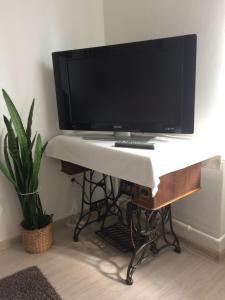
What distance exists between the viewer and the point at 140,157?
1.46 meters

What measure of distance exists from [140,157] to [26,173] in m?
0.91

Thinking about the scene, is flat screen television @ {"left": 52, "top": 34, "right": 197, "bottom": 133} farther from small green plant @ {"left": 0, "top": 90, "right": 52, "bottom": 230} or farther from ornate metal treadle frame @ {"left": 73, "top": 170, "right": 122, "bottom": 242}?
ornate metal treadle frame @ {"left": 73, "top": 170, "right": 122, "bottom": 242}

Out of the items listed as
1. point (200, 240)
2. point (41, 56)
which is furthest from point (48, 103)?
point (200, 240)

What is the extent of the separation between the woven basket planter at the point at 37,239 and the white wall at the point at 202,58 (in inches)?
40.1

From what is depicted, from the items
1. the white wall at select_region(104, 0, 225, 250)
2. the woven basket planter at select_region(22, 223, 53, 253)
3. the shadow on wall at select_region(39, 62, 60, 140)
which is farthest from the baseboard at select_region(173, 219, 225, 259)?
the shadow on wall at select_region(39, 62, 60, 140)

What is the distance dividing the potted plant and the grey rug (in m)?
0.25

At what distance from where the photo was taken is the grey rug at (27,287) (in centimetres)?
163

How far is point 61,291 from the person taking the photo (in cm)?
167

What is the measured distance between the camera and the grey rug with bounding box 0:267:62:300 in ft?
5.33

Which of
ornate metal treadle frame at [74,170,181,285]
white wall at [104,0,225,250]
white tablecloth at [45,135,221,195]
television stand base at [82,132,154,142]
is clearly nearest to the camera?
white tablecloth at [45,135,221,195]

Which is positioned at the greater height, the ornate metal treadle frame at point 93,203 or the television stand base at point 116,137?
the television stand base at point 116,137

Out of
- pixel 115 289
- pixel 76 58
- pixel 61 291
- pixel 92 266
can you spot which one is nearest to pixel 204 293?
pixel 115 289

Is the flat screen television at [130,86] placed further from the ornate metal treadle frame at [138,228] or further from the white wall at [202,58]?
the ornate metal treadle frame at [138,228]

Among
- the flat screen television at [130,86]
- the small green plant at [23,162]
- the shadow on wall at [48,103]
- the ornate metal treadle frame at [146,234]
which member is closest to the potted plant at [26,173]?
the small green plant at [23,162]
